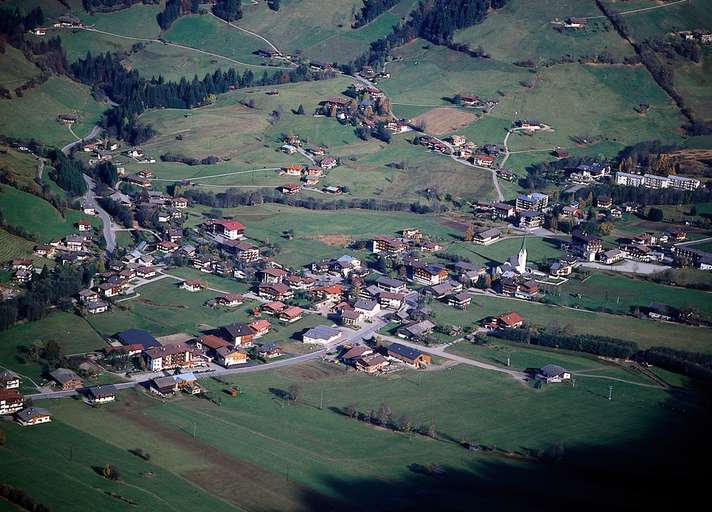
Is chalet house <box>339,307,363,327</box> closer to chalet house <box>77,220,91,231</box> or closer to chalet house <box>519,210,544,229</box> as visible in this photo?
chalet house <box>77,220,91,231</box>

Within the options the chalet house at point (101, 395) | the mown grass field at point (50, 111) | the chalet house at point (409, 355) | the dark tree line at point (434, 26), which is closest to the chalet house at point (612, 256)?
the chalet house at point (409, 355)

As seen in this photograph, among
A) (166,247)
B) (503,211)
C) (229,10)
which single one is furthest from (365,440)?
(229,10)

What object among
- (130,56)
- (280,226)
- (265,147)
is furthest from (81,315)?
(130,56)

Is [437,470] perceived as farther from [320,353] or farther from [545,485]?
[320,353]

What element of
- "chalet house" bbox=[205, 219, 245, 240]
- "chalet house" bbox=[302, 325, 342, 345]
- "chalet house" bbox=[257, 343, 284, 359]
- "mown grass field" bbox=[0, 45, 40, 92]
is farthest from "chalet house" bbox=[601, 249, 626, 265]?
"mown grass field" bbox=[0, 45, 40, 92]

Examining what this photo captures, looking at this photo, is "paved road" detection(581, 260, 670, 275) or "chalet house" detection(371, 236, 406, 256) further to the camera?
"chalet house" detection(371, 236, 406, 256)

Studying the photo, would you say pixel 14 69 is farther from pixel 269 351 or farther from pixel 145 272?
pixel 269 351
